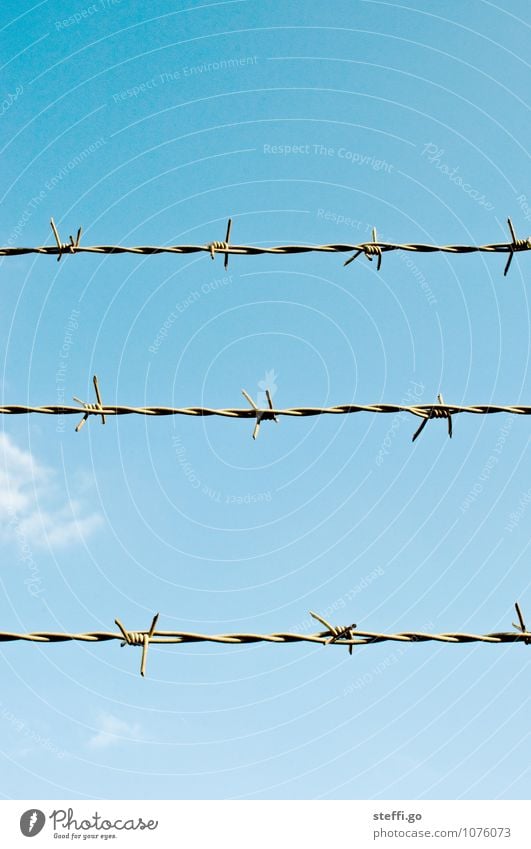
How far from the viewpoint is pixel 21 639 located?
2678 mm

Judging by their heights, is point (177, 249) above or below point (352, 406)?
above

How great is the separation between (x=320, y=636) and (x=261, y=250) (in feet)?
4.94

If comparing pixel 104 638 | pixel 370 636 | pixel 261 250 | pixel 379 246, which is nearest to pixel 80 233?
pixel 261 250

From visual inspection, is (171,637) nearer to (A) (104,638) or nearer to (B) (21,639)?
(A) (104,638)

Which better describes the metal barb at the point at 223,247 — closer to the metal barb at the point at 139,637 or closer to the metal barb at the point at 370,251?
the metal barb at the point at 370,251
